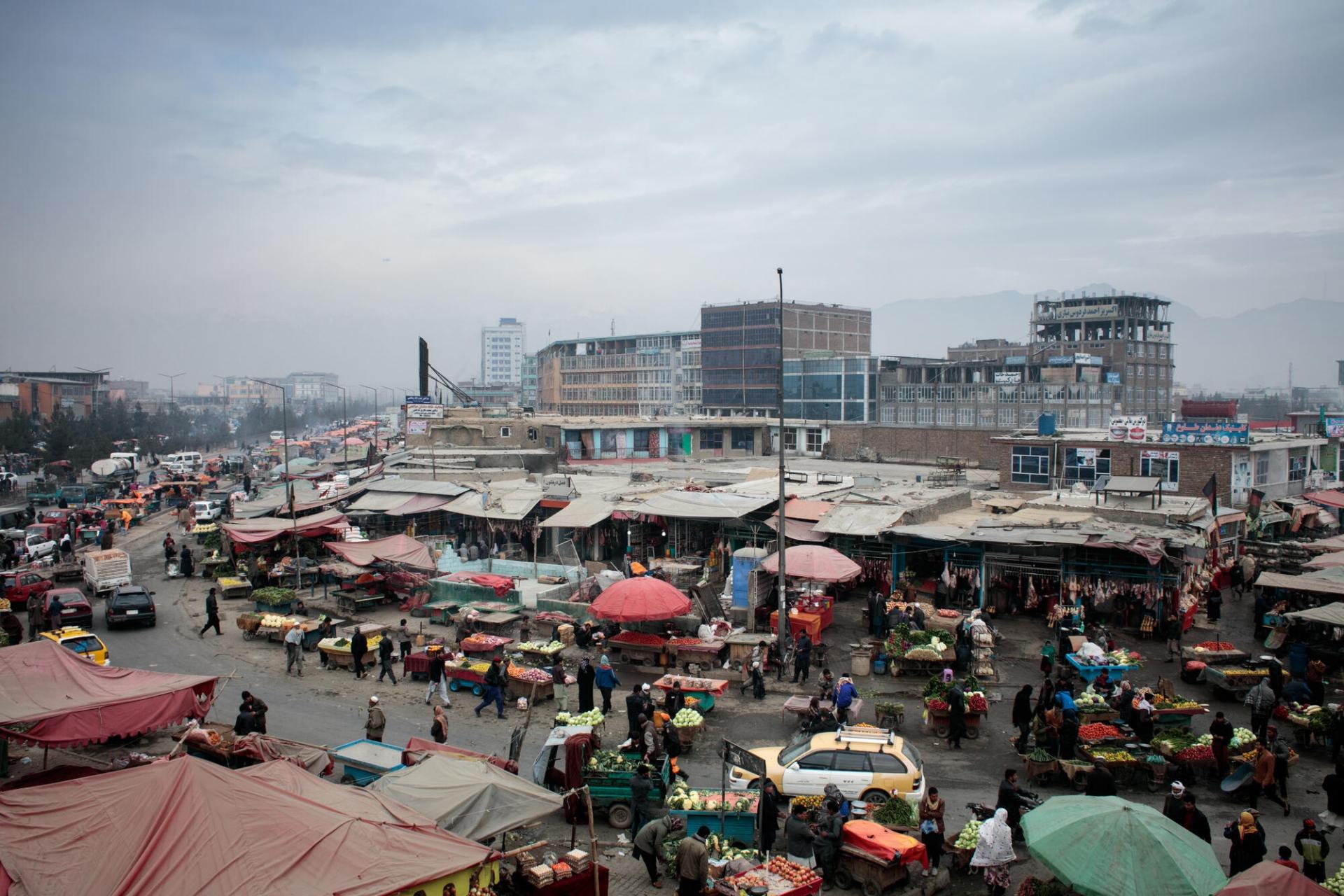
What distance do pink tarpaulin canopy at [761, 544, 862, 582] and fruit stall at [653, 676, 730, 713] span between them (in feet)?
16.4

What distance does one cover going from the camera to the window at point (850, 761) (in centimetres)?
1258

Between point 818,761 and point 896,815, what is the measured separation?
4.46 ft

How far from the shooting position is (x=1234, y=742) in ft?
46.3

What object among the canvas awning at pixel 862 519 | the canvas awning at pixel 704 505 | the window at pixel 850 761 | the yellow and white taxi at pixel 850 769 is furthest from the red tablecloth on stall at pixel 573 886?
the canvas awning at pixel 704 505

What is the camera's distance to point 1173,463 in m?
35.3

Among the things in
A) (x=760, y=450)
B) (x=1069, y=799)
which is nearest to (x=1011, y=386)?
(x=760, y=450)

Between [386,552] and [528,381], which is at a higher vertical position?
[528,381]

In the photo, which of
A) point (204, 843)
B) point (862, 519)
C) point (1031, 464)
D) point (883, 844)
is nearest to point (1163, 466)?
point (1031, 464)

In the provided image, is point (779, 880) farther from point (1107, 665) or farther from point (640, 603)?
point (1107, 665)

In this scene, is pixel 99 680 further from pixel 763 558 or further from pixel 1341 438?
pixel 1341 438

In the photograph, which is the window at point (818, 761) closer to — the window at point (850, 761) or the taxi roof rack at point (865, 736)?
the window at point (850, 761)

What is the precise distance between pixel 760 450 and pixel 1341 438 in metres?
36.0

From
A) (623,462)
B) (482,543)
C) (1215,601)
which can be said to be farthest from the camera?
(623,462)

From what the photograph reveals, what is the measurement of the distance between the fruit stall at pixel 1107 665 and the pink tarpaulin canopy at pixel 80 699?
15785 mm
